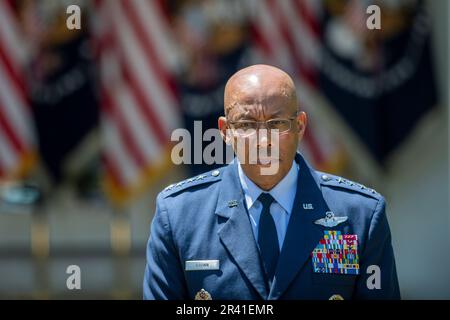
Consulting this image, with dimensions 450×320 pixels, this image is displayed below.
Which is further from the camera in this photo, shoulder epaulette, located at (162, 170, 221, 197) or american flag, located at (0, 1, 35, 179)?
american flag, located at (0, 1, 35, 179)

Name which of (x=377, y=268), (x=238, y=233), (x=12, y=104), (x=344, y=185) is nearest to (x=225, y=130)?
(x=238, y=233)

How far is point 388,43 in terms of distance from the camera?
8.45 meters

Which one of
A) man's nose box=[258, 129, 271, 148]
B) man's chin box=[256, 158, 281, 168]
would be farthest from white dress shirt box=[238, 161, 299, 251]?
man's nose box=[258, 129, 271, 148]

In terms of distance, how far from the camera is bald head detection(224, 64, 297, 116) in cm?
343

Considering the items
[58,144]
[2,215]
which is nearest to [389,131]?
[58,144]

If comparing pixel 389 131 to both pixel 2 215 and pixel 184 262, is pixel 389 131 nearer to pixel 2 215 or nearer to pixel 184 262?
pixel 2 215

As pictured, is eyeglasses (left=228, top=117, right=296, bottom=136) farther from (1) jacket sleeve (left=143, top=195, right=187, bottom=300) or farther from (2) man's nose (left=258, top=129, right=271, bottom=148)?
(1) jacket sleeve (left=143, top=195, right=187, bottom=300)

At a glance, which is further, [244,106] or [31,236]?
[31,236]

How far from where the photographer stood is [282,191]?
143 inches

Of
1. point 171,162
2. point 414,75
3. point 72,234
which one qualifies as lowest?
point 72,234

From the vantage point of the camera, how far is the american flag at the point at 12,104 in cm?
838

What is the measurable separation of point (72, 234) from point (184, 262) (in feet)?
17.7

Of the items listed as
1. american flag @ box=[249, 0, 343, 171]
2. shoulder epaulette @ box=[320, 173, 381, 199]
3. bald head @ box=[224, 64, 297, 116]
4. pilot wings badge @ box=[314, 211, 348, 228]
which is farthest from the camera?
american flag @ box=[249, 0, 343, 171]

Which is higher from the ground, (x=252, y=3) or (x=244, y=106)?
(x=252, y=3)
